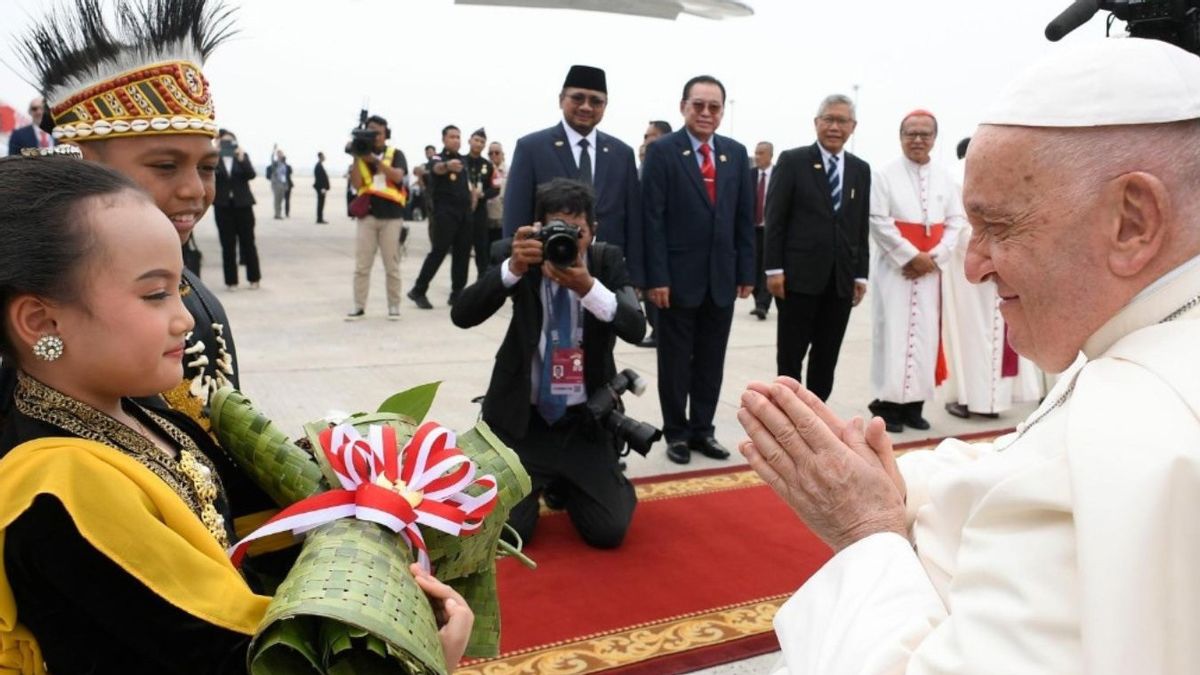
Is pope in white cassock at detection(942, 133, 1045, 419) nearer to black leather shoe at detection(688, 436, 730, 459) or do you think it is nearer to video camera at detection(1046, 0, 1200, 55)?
black leather shoe at detection(688, 436, 730, 459)

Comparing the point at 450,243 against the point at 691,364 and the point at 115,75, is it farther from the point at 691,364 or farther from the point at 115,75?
the point at 115,75

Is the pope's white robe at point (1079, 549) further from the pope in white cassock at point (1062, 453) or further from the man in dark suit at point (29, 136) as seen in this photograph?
the man in dark suit at point (29, 136)

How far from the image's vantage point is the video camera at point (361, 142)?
8078 mm

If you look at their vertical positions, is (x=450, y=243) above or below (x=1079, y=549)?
above

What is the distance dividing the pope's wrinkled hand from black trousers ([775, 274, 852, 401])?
3692 mm

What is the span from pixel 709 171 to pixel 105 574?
4091 mm

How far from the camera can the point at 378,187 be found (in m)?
8.31

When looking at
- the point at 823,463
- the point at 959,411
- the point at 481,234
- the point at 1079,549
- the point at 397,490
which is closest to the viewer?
the point at 1079,549

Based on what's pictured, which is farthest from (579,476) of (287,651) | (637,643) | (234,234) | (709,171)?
(234,234)

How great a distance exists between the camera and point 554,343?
12.5ft

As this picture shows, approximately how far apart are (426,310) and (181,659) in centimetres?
880

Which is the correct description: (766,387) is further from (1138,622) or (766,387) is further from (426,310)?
(426,310)

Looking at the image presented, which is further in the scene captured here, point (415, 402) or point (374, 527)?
point (415, 402)

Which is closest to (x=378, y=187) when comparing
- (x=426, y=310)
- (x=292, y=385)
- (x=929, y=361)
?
(x=426, y=310)
